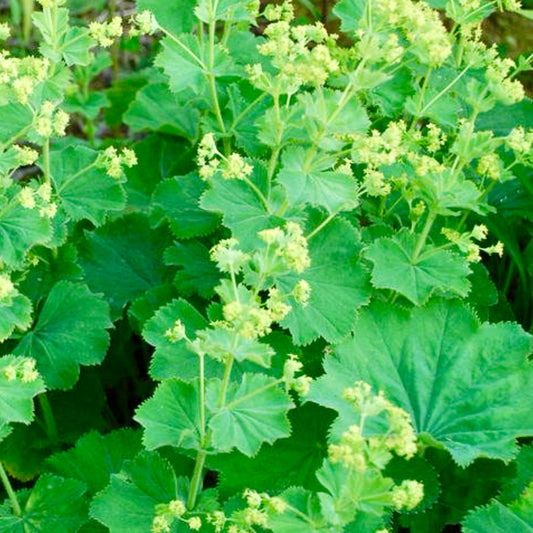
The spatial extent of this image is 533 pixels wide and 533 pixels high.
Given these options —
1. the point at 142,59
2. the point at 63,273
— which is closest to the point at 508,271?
the point at 63,273

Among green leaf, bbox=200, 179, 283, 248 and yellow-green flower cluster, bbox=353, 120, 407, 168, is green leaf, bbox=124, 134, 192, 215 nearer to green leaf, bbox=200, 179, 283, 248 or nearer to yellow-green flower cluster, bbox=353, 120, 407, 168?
green leaf, bbox=200, 179, 283, 248

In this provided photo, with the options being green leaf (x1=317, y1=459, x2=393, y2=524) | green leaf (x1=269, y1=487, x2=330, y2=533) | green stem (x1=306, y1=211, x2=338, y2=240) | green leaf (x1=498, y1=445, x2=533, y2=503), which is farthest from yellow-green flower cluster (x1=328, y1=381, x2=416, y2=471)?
green leaf (x1=498, y1=445, x2=533, y2=503)

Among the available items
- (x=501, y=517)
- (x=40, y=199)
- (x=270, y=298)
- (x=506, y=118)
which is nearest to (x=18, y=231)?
(x=40, y=199)

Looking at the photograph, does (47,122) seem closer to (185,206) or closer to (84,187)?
(84,187)

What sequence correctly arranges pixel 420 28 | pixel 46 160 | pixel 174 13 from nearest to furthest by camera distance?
pixel 420 28
pixel 46 160
pixel 174 13

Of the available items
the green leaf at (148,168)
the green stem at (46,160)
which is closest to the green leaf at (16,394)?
the green stem at (46,160)

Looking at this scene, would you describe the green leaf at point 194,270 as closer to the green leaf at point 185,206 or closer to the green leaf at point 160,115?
the green leaf at point 185,206
